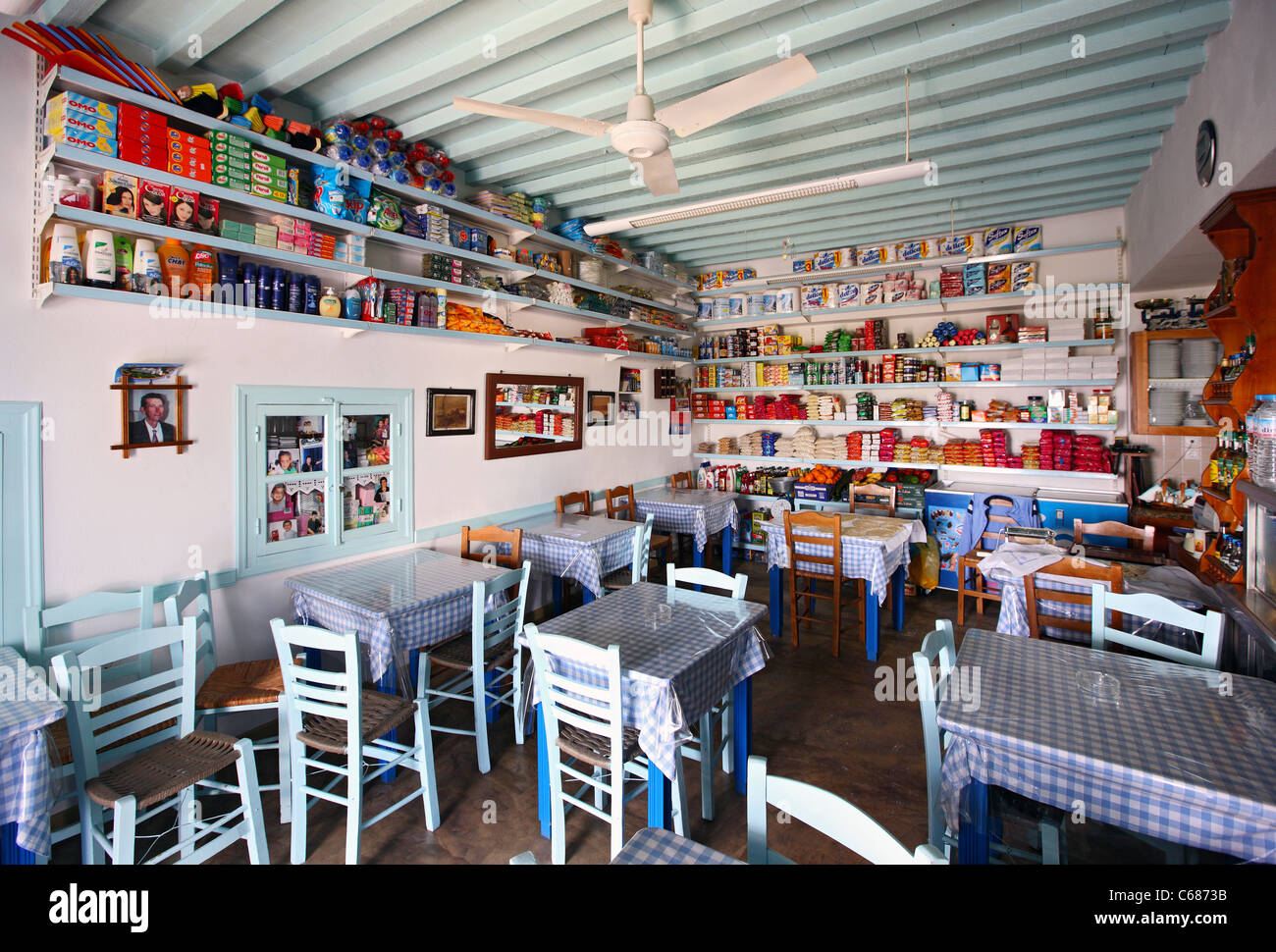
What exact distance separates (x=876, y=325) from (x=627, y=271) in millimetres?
2856

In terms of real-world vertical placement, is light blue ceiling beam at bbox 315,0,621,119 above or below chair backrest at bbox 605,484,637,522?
above

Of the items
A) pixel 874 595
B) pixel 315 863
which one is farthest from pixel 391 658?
pixel 874 595

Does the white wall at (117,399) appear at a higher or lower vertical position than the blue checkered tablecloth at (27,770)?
higher

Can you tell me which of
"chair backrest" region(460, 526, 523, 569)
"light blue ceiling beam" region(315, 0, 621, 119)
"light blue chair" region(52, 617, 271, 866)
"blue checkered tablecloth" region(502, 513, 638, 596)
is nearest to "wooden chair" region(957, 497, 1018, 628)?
"blue checkered tablecloth" region(502, 513, 638, 596)

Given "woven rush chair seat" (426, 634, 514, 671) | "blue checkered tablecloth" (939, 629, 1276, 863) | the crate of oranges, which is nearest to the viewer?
"blue checkered tablecloth" (939, 629, 1276, 863)

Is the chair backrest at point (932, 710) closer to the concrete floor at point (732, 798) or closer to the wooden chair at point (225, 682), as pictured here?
the concrete floor at point (732, 798)

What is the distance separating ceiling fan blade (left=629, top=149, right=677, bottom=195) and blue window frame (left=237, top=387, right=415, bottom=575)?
2.29 meters

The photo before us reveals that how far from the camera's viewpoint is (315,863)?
250 cm

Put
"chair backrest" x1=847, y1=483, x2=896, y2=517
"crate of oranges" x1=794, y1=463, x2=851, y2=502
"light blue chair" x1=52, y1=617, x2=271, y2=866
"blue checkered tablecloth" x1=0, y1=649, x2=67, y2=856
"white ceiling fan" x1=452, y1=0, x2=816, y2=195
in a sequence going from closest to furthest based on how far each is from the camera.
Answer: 1. "blue checkered tablecloth" x1=0, y1=649, x2=67, y2=856
2. "light blue chair" x1=52, y1=617, x2=271, y2=866
3. "white ceiling fan" x1=452, y1=0, x2=816, y2=195
4. "chair backrest" x1=847, y1=483, x2=896, y2=517
5. "crate of oranges" x1=794, y1=463, x2=851, y2=502

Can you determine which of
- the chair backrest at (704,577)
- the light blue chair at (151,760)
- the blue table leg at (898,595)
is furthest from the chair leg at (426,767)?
the blue table leg at (898,595)

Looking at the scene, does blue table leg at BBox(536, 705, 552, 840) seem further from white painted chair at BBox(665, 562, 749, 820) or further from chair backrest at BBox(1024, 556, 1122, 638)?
chair backrest at BBox(1024, 556, 1122, 638)

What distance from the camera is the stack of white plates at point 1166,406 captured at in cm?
502

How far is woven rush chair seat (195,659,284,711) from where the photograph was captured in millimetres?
2787
